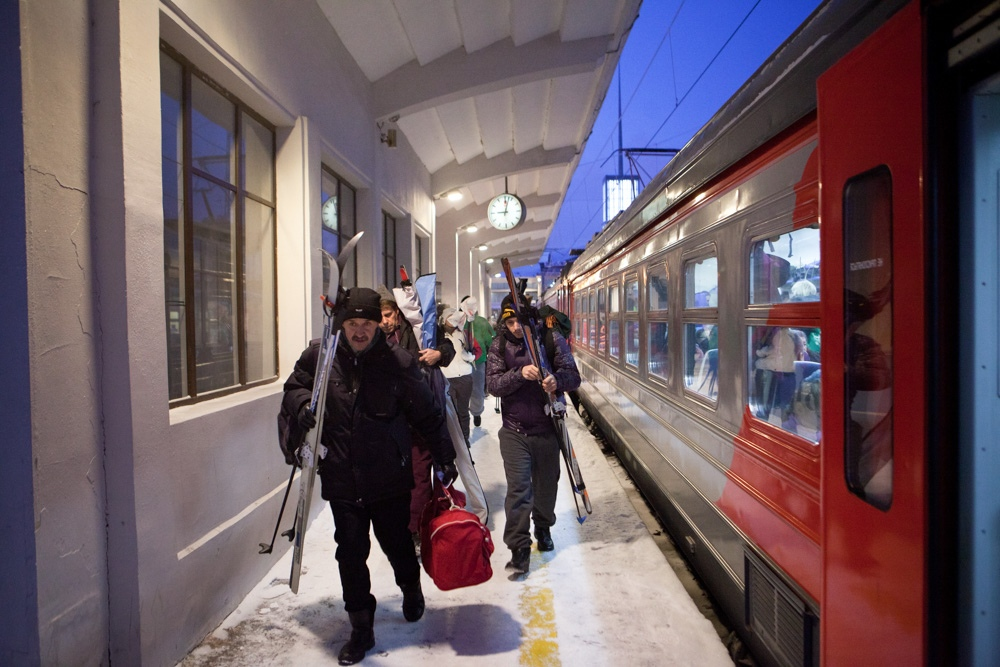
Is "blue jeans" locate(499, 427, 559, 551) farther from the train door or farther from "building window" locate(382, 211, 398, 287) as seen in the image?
"building window" locate(382, 211, 398, 287)

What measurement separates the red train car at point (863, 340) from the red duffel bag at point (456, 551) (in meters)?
1.25

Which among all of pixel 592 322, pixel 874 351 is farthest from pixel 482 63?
pixel 874 351

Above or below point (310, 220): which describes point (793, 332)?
below

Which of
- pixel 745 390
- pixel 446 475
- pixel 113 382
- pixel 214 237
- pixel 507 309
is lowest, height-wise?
pixel 446 475

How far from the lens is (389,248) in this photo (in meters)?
8.94

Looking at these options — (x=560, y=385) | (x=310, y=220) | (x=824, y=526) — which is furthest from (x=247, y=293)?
(x=824, y=526)

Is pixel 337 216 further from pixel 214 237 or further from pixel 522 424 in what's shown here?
pixel 522 424

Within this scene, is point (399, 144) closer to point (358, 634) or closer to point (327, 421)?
point (327, 421)

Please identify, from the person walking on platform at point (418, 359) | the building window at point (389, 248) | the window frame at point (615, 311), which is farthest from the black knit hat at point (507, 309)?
the building window at point (389, 248)

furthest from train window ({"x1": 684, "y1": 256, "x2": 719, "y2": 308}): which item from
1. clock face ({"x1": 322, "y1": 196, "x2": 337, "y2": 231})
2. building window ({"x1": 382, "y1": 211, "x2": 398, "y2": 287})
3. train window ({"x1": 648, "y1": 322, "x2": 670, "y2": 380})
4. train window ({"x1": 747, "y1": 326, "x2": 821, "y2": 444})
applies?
building window ({"x1": 382, "y1": 211, "x2": 398, "y2": 287})

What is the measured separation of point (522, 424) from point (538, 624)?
122cm

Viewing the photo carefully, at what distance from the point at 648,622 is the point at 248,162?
163 inches

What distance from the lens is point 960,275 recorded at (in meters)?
1.35

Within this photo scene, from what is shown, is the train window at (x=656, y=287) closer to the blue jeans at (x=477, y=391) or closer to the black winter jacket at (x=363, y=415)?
the black winter jacket at (x=363, y=415)
